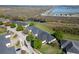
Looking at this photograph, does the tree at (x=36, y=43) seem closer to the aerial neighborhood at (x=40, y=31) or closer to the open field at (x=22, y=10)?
the aerial neighborhood at (x=40, y=31)

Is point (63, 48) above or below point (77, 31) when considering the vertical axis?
below

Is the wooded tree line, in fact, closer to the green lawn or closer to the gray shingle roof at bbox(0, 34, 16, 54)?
the green lawn

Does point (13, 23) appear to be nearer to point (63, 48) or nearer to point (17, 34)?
point (17, 34)

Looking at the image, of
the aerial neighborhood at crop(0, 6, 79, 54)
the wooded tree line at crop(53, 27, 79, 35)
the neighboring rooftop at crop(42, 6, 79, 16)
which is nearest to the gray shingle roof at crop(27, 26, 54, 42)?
the aerial neighborhood at crop(0, 6, 79, 54)

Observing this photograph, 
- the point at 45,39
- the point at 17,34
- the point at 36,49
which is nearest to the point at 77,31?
the point at 45,39

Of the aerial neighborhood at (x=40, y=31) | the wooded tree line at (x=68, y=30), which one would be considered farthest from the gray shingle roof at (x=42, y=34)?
the wooded tree line at (x=68, y=30)

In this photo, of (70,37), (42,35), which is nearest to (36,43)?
(42,35)

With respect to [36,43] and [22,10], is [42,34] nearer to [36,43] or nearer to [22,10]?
[36,43]
